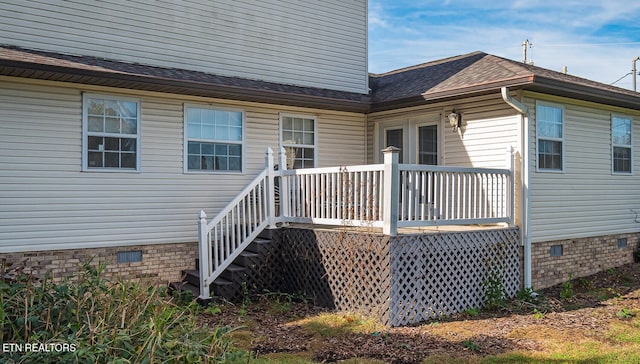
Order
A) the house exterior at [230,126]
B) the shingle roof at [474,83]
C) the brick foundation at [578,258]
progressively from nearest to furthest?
the house exterior at [230,126] → the shingle roof at [474,83] → the brick foundation at [578,258]

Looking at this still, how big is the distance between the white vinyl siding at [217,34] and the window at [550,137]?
3.96 metres

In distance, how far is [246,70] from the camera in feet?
34.7

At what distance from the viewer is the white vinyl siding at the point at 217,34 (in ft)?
28.3

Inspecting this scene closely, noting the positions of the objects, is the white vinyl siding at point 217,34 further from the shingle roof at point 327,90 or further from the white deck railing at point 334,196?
the white deck railing at point 334,196

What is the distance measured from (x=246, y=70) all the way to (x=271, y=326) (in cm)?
520

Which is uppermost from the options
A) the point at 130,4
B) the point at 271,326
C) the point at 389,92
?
the point at 130,4

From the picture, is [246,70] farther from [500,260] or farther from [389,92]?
[500,260]

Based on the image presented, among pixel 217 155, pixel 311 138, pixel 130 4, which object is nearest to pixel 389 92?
pixel 311 138

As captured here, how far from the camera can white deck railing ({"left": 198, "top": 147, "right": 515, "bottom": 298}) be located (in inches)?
298

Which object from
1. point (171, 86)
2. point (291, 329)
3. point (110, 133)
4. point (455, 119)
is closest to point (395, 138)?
point (455, 119)

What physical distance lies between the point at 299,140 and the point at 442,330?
16.5 feet

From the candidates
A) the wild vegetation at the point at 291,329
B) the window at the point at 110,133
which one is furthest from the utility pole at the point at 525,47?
the window at the point at 110,133

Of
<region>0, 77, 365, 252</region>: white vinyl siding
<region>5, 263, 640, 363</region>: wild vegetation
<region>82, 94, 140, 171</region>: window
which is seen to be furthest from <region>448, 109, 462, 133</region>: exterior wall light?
<region>82, 94, 140, 171</region>: window

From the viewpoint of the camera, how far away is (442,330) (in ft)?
23.4
